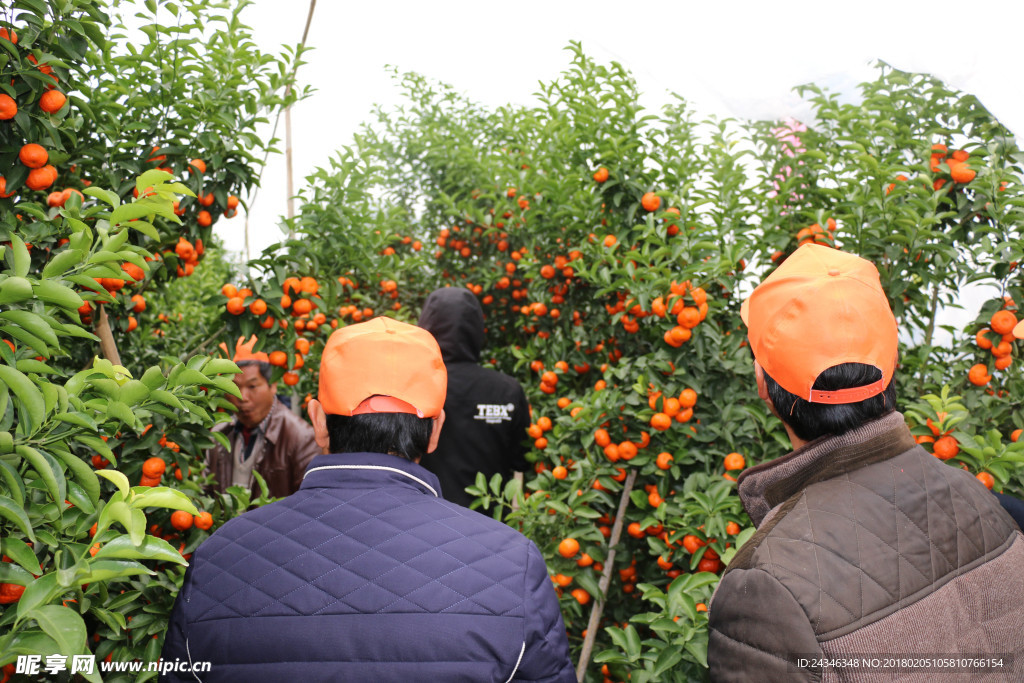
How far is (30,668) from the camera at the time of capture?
0.97 metres

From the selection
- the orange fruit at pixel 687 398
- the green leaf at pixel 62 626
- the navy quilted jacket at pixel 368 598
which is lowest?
the orange fruit at pixel 687 398

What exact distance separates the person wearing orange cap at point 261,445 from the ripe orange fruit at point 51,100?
172 cm

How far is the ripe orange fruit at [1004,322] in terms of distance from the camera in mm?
2131

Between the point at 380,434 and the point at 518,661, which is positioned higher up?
the point at 380,434

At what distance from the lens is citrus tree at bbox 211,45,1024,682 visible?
2.12 m

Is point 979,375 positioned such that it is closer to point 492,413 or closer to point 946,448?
point 946,448

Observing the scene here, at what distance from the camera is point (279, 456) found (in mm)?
A: 3486

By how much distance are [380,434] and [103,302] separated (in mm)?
1426

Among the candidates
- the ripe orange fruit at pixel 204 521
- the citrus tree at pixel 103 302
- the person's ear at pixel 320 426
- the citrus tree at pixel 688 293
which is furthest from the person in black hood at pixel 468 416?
the person's ear at pixel 320 426

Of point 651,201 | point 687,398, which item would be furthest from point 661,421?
point 651,201

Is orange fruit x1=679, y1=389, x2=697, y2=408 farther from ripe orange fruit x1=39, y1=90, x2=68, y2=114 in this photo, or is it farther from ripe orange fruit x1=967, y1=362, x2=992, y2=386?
ripe orange fruit x1=39, y1=90, x2=68, y2=114

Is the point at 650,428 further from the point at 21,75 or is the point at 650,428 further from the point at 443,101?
the point at 443,101

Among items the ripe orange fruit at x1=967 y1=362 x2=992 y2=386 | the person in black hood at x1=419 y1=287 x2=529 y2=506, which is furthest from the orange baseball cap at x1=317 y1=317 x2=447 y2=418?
the ripe orange fruit at x1=967 y1=362 x2=992 y2=386

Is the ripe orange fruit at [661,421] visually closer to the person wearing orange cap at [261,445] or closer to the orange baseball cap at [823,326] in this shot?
the orange baseball cap at [823,326]
